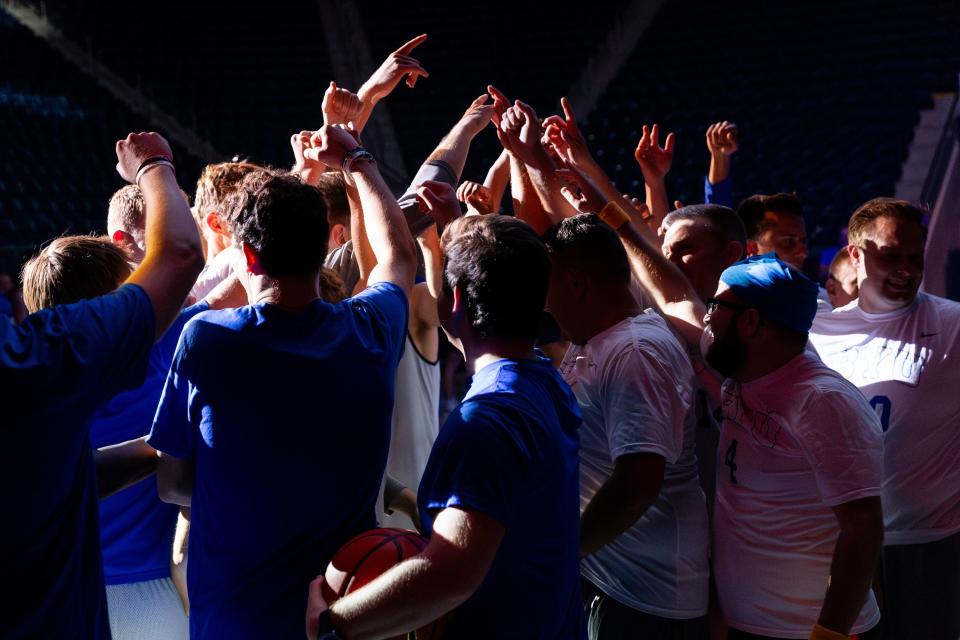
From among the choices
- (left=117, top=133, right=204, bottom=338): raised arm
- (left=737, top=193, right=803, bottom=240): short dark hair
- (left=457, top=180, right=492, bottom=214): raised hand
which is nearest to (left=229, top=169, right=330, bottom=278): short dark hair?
(left=117, top=133, right=204, bottom=338): raised arm

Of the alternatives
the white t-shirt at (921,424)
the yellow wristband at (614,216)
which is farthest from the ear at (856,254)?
the yellow wristband at (614,216)

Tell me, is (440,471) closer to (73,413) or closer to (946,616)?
(73,413)

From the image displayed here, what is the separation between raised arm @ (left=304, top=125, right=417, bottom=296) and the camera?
200cm

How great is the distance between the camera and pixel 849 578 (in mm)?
1835

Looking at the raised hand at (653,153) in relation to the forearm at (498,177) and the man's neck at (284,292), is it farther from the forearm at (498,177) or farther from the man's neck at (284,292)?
the man's neck at (284,292)

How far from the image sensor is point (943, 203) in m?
9.11

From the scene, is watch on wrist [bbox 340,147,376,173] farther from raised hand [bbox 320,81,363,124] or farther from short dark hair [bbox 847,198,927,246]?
short dark hair [bbox 847,198,927,246]

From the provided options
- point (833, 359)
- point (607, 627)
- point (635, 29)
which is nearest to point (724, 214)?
point (833, 359)

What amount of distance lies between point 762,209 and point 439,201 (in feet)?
6.05

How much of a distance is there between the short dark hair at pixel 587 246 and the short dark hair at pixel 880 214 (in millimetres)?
1198

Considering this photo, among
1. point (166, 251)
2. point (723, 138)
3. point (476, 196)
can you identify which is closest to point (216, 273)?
point (476, 196)

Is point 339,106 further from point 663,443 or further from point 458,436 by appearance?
point 458,436

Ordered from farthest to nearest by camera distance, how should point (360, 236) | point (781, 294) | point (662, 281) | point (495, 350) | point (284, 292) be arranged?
point (662, 281), point (360, 236), point (781, 294), point (284, 292), point (495, 350)

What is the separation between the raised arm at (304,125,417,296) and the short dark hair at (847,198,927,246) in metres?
1.64
